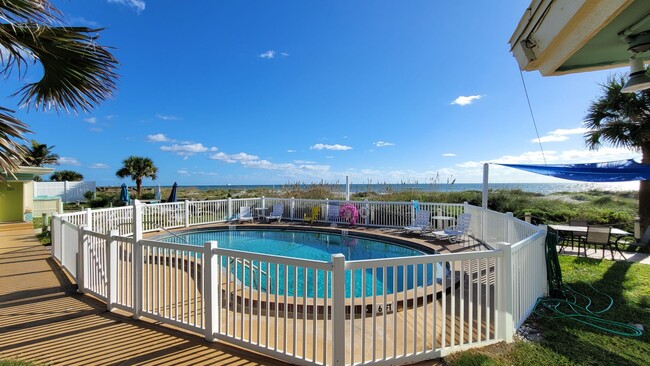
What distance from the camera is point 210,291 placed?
2.88 meters

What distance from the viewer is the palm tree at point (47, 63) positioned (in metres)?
2.55

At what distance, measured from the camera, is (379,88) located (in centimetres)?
1398

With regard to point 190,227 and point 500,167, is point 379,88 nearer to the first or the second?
point 500,167

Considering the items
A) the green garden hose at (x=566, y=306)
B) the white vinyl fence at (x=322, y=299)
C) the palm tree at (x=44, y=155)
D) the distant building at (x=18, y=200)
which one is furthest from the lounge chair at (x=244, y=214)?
the palm tree at (x=44, y=155)

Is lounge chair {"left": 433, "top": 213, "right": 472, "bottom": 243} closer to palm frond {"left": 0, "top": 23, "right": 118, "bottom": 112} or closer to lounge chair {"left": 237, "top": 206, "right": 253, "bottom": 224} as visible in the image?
lounge chair {"left": 237, "top": 206, "right": 253, "bottom": 224}

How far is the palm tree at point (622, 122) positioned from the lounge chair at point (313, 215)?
28.3 ft

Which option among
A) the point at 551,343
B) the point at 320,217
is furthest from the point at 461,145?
the point at 551,343

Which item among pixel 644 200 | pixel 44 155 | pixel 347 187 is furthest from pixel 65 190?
pixel 644 200

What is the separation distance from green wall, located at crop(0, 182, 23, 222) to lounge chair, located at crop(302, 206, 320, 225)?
10.8 metres

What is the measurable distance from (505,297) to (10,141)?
4.84 m

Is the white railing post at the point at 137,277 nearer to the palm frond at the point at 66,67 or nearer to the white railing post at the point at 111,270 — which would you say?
the white railing post at the point at 111,270

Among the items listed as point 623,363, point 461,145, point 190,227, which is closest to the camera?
point 623,363

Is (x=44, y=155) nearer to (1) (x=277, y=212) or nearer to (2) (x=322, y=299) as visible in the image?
(1) (x=277, y=212)

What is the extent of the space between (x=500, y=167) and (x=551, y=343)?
5082 millimetres
